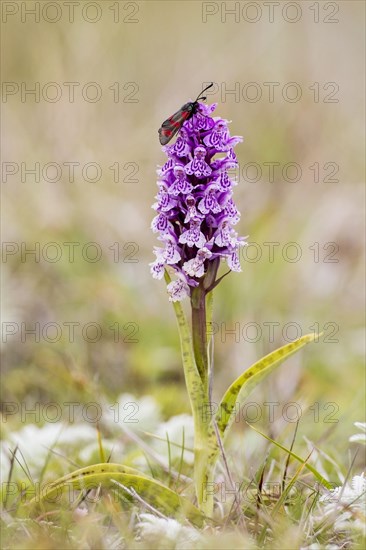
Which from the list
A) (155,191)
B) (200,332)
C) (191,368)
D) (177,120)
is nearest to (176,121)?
(177,120)

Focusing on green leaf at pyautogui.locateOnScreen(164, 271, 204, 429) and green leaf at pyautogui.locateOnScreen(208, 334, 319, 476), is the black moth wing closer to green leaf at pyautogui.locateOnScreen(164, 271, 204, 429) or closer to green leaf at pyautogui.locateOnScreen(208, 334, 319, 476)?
green leaf at pyautogui.locateOnScreen(164, 271, 204, 429)

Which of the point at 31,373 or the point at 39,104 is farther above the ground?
the point at 39,104

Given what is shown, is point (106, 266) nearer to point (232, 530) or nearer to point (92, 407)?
point (92, 407)

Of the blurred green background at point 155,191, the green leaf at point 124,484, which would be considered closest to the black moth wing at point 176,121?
the green leaf at point 124,484

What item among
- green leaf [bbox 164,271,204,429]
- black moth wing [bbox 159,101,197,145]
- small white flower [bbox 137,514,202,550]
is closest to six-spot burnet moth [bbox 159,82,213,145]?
black moth wing [bbox 159,101,197,145]

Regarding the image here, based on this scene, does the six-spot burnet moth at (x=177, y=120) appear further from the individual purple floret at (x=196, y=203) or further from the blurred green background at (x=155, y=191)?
the blurred green background at (x=155, y=191)

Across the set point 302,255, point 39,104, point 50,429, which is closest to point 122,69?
point 39,104

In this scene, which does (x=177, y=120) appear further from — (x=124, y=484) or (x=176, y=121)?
(x=124, y=484)
